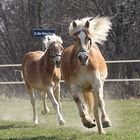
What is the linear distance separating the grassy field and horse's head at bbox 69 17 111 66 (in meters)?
1.42

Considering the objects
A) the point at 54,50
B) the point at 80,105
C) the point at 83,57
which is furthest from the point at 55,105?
the point at 83,57

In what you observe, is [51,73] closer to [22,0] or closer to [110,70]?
[110,70]

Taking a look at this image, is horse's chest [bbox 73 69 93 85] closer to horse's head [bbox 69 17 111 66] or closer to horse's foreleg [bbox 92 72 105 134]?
horse's foreleg [bbox 92 72 105 134]

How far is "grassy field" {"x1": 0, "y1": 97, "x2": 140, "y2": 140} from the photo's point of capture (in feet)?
28.9

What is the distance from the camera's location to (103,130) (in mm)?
9008

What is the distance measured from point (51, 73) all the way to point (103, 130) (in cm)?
315

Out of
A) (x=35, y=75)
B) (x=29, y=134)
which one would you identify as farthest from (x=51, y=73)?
(x=29, y=134)

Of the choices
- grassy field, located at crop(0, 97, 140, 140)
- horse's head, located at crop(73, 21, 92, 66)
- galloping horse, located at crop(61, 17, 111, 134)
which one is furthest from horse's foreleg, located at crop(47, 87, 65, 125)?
horse's head, located at crop(73, 21, 92, 66)

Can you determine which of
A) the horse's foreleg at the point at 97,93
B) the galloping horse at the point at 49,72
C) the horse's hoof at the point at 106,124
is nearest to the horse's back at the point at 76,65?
the horse's foreleg at the point at 97,93

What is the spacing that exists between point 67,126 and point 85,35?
8.85ft

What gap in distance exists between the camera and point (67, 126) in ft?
34.9

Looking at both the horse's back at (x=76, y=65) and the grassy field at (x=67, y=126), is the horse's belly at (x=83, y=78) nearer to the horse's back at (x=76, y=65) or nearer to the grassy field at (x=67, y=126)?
the horse's back at (x=76, y=65)

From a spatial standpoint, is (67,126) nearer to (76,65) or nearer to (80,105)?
(80,105)

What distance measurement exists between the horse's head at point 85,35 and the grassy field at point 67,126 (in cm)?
142
